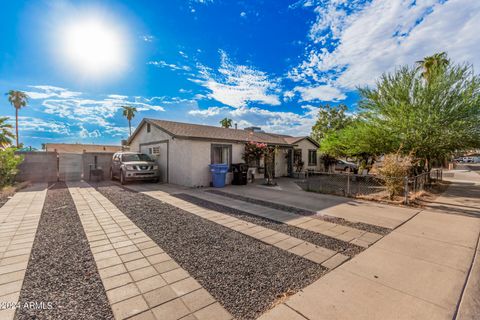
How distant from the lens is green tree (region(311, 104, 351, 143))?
1214 inches

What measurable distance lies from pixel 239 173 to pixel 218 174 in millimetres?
1315

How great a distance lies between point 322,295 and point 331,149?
13.7 metres

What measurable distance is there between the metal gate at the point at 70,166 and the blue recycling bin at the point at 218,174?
30.1 ft

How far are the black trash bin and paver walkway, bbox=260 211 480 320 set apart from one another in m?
7.65

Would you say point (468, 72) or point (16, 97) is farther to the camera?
Answer: point (16, 97)

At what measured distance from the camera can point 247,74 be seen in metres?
14.0

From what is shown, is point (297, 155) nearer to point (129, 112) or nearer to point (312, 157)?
point (312, 157)

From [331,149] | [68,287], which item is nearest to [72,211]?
[68,287]

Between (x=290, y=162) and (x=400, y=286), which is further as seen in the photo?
(x=290, y=162)

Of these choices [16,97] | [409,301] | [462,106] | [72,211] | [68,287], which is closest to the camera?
[409,301]

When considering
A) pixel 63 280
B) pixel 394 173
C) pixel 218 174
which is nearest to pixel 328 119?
pixel 394 173

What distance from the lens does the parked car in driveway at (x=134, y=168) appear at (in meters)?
10.8

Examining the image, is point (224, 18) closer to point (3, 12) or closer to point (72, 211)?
point (3, 12)

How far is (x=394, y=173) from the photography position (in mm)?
7336
